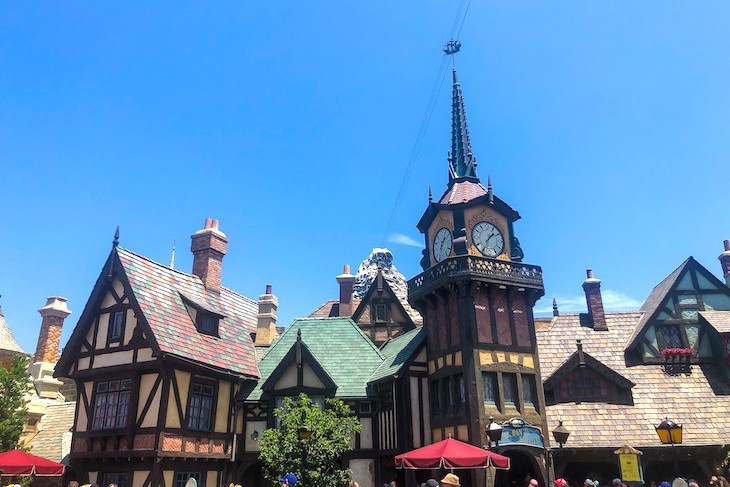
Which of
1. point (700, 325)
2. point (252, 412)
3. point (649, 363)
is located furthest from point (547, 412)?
point (252, 412)

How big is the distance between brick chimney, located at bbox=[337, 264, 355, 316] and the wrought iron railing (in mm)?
10744

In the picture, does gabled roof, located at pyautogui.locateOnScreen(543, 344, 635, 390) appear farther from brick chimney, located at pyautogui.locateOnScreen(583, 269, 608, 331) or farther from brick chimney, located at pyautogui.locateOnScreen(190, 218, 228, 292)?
brick chimney, located at pyautogui.locateOnScreen(190, 218, 228, 292)

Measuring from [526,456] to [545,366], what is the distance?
4.13m

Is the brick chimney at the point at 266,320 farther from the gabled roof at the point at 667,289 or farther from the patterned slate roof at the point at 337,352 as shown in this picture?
the gabled roof at the point at 667,289

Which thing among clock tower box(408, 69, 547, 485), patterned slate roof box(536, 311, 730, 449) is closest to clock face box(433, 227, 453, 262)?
clock tower box(408, 69, 547, 485)

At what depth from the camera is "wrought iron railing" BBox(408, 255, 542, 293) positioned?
2131 centimetres

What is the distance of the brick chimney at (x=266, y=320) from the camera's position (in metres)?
27.8

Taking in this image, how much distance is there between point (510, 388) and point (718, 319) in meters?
11.1

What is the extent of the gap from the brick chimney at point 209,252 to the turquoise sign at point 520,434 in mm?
13792

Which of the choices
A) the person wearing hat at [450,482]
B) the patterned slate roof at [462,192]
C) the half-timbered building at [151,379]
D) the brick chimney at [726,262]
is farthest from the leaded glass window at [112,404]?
the brick chimney at [726,262]

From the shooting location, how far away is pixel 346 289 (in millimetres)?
33312

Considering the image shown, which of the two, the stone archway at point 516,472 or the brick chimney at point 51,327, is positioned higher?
the brick chimney at point 51,327

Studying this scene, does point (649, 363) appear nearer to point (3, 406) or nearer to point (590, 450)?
point (590, 450)

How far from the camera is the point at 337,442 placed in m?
19.7
